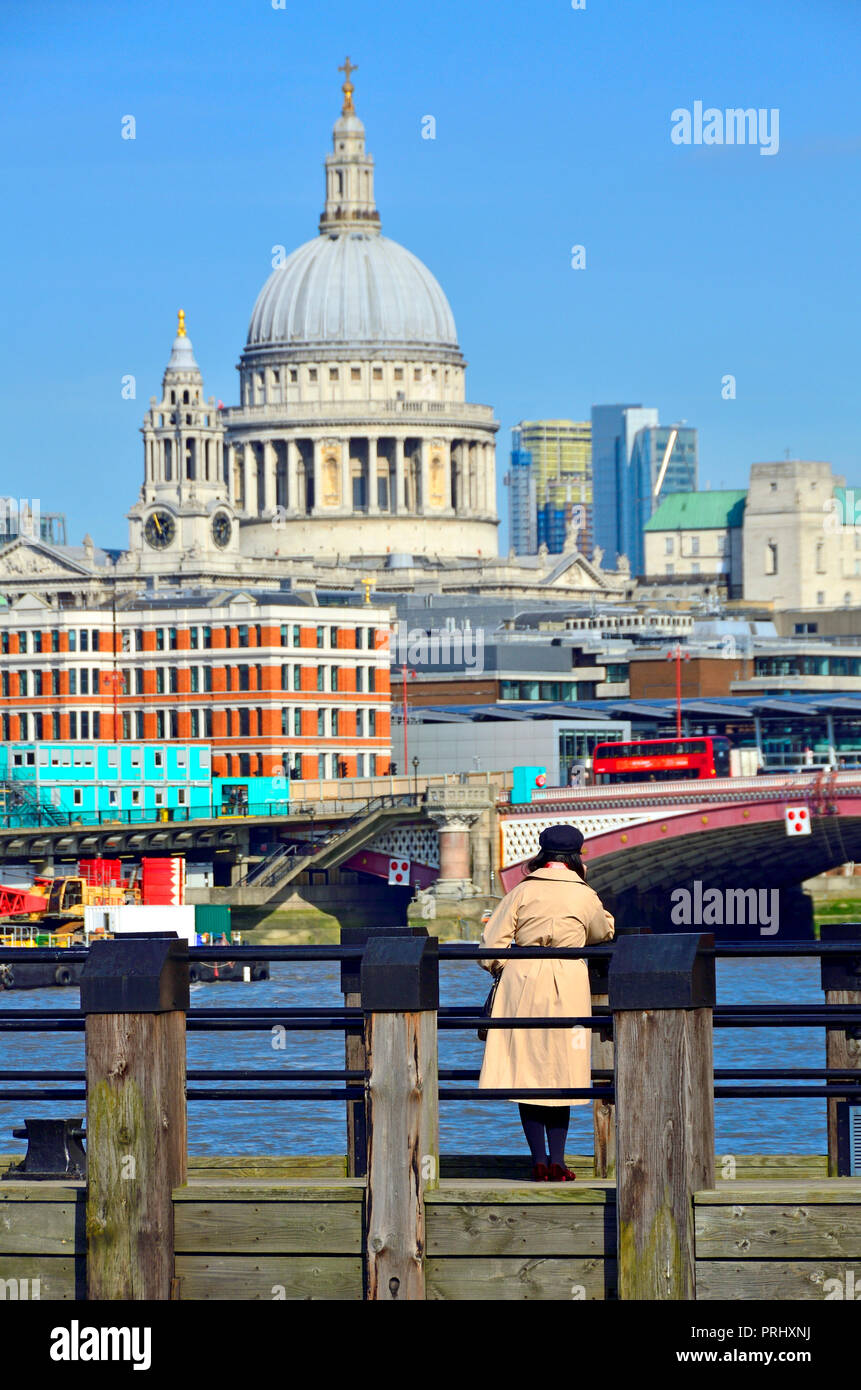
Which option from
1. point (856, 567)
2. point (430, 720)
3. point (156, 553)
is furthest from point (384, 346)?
point (430, 720)

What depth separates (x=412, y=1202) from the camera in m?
12.0

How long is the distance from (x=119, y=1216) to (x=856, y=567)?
182954mm

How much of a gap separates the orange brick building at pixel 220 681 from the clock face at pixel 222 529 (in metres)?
40.9

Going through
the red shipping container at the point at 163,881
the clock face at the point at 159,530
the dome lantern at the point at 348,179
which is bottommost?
the red shipping container at the point at 163,881

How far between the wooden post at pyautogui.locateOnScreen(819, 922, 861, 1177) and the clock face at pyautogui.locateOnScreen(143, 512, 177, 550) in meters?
130

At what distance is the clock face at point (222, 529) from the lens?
14462 cm

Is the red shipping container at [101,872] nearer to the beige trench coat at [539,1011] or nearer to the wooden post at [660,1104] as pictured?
the beige trench coat at [539,1011]

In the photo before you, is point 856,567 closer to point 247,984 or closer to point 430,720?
point 430,720

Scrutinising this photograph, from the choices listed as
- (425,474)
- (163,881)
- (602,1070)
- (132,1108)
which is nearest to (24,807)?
(163,881)

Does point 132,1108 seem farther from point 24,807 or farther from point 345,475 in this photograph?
point 345,475

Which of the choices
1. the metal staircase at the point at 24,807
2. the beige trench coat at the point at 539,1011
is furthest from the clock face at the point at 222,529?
the beige trench coat at the point at 539,1011

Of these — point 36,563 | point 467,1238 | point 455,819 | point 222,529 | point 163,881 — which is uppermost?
point 222,529

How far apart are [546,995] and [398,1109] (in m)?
0.80

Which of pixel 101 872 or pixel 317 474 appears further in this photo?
pixel 317 474
